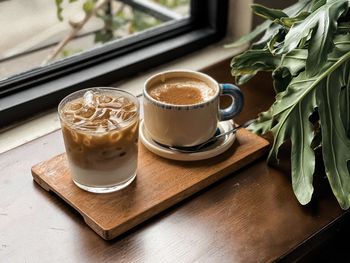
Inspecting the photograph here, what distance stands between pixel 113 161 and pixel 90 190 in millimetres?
55

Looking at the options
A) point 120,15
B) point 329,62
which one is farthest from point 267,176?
point 120,15

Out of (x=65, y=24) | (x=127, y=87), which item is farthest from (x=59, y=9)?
(x=127, y=87)

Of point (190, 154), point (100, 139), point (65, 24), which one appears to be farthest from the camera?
point (65, 24)

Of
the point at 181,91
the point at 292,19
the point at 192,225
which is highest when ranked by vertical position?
the point at 292,19

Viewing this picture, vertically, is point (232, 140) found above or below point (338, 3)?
below

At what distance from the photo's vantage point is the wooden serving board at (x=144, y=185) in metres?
0.70

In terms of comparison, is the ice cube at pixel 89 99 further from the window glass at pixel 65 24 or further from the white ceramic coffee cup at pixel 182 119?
the window glass at pixel 65 24

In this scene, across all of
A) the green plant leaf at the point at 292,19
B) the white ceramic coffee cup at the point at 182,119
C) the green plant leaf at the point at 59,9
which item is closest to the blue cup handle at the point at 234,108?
the white ceramic coffee cup at the point at 182,119

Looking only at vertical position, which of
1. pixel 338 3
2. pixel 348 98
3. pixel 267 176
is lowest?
pixel 267 176

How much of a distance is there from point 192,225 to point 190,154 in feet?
0.39

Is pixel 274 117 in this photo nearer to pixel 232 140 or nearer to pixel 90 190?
pixel 232 140

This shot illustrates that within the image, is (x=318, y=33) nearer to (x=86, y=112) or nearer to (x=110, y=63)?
(x=86, y=112)

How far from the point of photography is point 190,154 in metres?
0.79

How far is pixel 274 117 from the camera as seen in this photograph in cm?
81
